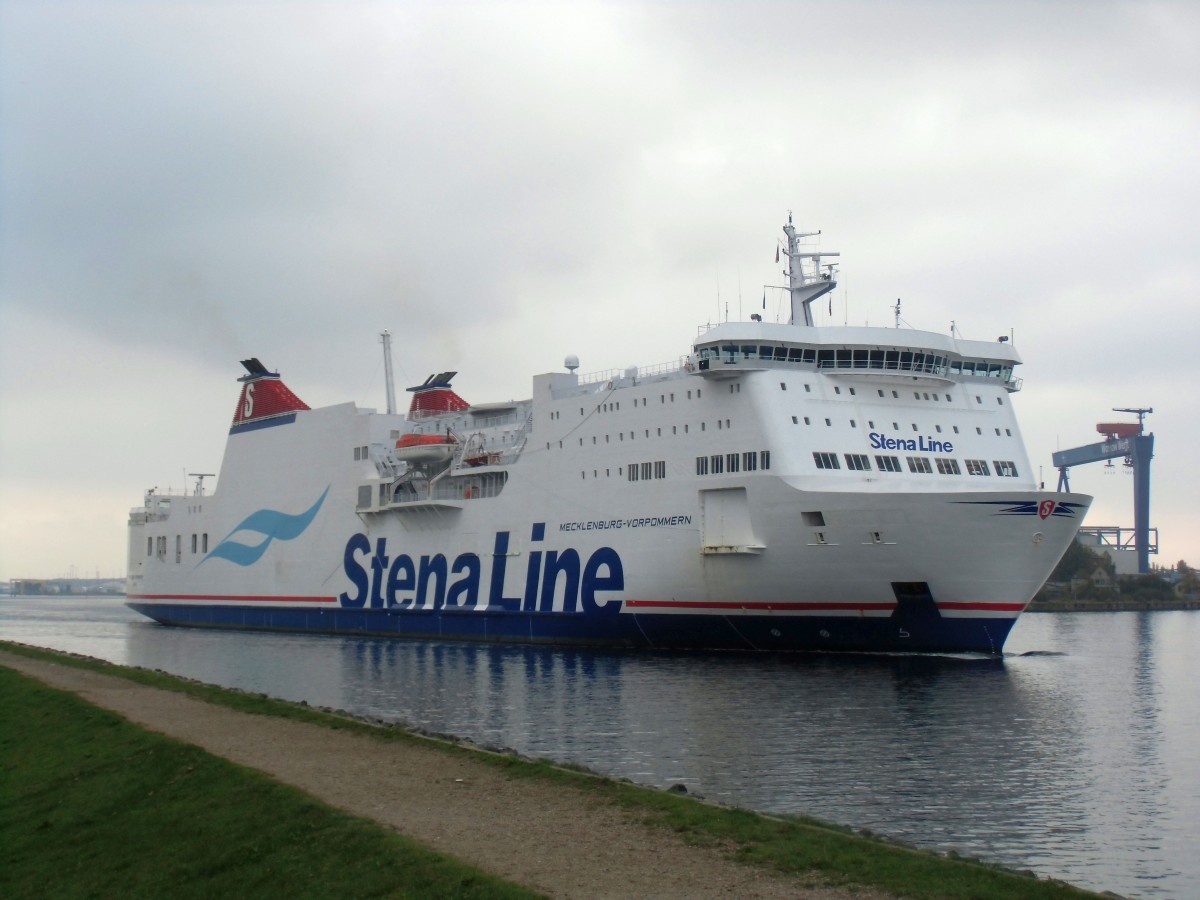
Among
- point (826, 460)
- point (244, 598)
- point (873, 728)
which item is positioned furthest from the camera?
point (244, 598)

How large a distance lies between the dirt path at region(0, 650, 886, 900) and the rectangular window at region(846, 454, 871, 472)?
58.3 feet

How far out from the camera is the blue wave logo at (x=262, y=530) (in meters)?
49.2

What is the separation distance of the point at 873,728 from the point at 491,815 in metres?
11.2

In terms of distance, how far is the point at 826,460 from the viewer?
31.4 meters

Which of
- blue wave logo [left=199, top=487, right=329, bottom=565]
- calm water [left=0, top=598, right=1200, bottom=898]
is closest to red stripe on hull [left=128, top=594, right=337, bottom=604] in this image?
blue wave logo [left=199, top=487, right=329, bottom=565]

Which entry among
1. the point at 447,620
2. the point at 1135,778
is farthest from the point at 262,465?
the point at 1135,778

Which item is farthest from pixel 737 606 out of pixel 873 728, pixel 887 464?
pixel 873 728

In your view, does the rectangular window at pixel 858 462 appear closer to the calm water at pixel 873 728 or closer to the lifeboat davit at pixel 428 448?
the calm water at pixel 873 728

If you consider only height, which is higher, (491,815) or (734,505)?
(734,505)

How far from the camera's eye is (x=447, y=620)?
4191 cm

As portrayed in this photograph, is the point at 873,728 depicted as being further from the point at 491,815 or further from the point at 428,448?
the point at 428,448

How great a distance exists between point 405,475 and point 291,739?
28.0 meters

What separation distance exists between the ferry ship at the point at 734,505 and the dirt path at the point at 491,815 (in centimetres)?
1605

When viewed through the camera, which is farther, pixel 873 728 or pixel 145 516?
pixel 145 516
